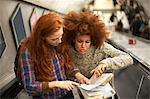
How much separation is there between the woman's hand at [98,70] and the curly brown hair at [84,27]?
0.18 metres

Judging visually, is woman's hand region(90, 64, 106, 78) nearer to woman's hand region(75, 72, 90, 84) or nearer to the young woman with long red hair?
woman's hand region(75, 72, 90, 84)

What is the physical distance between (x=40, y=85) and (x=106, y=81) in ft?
1.39

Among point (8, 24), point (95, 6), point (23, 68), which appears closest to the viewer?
point (23, 68)

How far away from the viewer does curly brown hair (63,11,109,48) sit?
6.53 ft

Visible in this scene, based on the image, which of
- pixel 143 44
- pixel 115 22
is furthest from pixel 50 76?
pixel 115 22

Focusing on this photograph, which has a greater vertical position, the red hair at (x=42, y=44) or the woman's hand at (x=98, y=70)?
the red hair at (x=42, y=44)

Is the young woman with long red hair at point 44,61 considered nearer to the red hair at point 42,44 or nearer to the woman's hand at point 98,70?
the red hair at point 42,44

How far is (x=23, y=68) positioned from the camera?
1670 mm

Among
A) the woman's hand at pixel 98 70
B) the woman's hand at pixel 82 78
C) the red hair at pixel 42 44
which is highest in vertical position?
the red hair at pixel 42 44

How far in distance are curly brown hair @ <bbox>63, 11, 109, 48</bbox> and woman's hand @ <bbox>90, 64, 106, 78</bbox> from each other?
0.18 m

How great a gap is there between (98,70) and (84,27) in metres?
0.32

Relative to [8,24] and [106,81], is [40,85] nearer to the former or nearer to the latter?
[106,81]

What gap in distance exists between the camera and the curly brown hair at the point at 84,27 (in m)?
1.99

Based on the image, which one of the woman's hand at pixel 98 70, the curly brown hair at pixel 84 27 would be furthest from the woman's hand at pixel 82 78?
the curly brown hair at pixel 84 27
